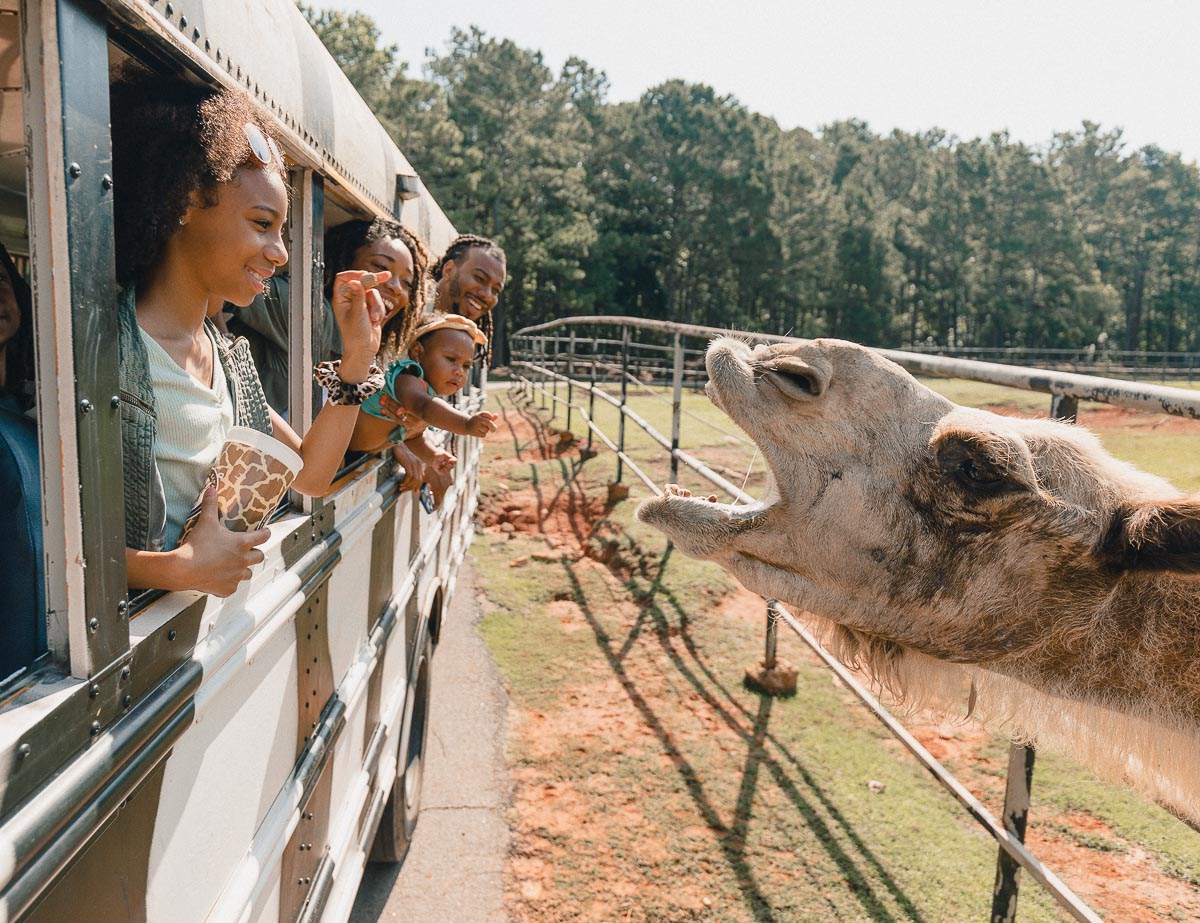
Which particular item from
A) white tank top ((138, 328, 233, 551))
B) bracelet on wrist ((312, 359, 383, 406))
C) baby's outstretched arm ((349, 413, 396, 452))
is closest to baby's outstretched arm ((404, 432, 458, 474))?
baby's outstretched arm ((349, 413, 396, 452))

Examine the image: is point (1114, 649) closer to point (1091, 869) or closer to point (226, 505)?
point (1091, 869)

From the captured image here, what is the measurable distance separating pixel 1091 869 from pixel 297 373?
3.04m

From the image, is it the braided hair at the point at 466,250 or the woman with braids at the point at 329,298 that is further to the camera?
the braided hair at the point at 466,250

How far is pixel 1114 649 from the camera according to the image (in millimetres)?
1722

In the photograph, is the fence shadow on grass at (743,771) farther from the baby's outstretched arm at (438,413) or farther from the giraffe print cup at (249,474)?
the giraffe print cup at (249,474)

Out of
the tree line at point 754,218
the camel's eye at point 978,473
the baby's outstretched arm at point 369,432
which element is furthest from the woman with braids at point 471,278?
the tree line at point 754,218

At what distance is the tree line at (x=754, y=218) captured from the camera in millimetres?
30625

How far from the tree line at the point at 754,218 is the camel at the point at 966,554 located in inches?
1061

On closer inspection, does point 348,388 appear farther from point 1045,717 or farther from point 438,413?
point 1045,717

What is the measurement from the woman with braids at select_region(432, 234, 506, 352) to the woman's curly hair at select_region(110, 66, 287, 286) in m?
2.19

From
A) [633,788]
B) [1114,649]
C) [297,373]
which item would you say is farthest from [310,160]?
[633,788]

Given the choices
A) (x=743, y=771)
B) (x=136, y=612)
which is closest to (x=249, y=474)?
(x=136, y=612)

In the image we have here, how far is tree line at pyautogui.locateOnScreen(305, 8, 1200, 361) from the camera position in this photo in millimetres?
30625

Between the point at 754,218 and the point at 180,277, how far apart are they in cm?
3781
